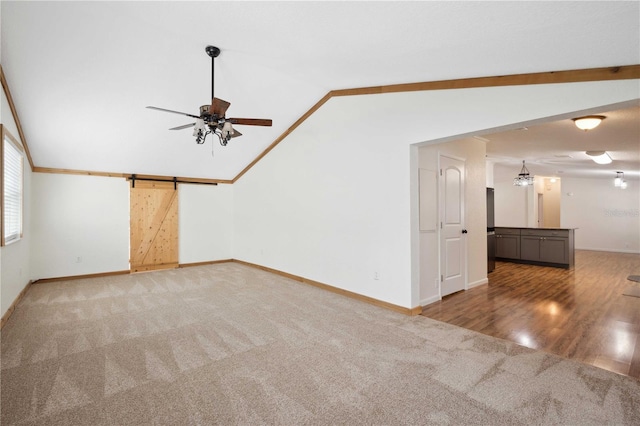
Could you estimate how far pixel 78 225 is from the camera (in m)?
6.16

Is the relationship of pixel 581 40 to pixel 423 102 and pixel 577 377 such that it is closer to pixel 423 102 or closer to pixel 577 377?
pixel 423 102

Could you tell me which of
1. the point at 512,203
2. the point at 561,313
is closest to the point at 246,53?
the point at 561,313

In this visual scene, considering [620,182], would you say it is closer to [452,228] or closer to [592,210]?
[592,210]

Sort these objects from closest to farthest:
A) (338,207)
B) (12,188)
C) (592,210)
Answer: (12,188) < (338,207) < (592,210)

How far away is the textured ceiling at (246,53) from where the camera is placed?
2.04 metres

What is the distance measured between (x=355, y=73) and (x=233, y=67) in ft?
5.26

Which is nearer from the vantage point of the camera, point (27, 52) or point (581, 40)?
point (581, 40)

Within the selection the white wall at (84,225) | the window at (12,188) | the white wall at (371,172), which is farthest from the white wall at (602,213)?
the window at (12,188)

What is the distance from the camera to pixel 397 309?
4047mm

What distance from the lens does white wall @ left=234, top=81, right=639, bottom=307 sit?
9.89 feet

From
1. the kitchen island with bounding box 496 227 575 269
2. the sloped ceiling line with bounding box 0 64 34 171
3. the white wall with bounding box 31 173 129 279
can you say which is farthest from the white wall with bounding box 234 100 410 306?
the kitchen island with bounding box 496 227 575 269

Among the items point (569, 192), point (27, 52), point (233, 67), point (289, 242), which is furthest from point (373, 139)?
point (569, 192)

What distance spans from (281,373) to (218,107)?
272 cm

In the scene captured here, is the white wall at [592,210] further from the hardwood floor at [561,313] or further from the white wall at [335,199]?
the white wall at [335,199]
